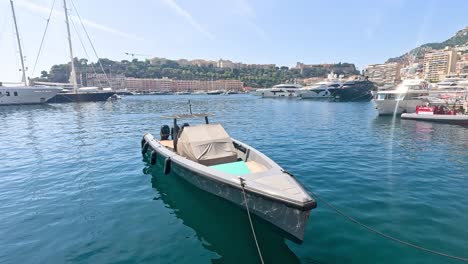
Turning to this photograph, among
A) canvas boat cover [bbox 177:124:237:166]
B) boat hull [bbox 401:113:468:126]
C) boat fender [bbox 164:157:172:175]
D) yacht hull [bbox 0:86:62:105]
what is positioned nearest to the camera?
canvas boat cover [bbox 177:124:237:166]

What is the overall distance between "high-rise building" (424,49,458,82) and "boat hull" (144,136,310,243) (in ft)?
A: 682

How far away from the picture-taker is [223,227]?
7273 millimetres

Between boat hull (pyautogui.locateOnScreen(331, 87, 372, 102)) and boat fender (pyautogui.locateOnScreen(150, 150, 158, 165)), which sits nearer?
boat fender (pyautogui.locateOnScreen(150, 150, 158, 165))

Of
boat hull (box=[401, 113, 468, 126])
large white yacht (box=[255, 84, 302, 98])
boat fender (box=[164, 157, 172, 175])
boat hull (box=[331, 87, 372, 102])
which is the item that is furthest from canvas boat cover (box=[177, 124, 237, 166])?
large white yacht (box=[255, 84, 302, 98])

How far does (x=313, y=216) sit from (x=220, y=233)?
2.97 metres

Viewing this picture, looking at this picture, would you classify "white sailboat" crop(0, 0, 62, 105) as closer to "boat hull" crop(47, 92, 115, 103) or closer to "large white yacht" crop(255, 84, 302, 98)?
"boat hull" crop(47, 92, 115, 103)

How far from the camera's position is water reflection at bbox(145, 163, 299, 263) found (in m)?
6.04

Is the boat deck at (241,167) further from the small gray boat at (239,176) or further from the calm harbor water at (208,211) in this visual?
the calm harbor water at (208,211)

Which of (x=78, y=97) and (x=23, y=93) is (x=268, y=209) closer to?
(x=23, y=93)

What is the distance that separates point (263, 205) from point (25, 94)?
256 ft

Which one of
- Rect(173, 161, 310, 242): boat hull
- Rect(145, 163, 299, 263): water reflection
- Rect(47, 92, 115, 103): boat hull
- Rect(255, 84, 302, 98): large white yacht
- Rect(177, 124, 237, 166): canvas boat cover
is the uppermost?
Rect(255, 84, 302, 98): large white yacht

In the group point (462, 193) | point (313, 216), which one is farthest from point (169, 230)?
point (462, 193)

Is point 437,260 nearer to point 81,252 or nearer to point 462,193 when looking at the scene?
point 462,193

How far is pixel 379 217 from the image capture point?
7.54m
